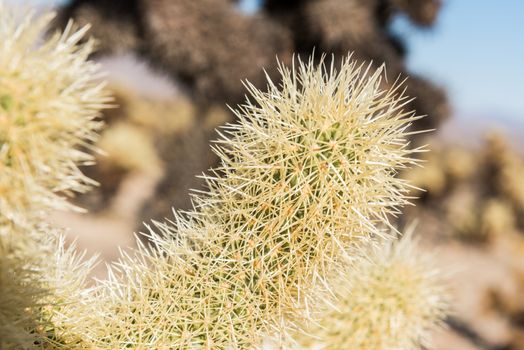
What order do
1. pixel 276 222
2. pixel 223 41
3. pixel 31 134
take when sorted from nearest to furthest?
pixel 31 134 → pixel 276 222 → pixel 223 41

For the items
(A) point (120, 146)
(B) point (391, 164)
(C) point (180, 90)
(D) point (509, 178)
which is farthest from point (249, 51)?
(D) point (509, 178)

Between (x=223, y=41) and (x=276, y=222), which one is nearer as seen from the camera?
(x=276, y=222)

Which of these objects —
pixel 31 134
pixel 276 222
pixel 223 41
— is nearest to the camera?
pixel 31 134

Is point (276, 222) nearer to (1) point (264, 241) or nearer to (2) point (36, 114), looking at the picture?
(1) point (264, 241)

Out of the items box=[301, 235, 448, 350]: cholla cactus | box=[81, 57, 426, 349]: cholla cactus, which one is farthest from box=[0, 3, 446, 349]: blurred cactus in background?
box=[301, 235, 448, 350]: cholla cactus

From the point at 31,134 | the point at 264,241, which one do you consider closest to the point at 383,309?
the point at 264,241

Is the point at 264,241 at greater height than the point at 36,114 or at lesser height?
greater

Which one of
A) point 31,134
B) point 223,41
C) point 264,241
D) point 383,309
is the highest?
point 223,41
